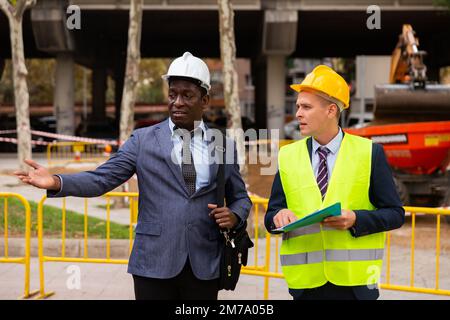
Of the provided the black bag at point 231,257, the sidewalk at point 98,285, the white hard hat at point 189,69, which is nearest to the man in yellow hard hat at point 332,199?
the black bag at point 231,257

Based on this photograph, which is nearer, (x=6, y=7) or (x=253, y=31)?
(x=6, y=7)

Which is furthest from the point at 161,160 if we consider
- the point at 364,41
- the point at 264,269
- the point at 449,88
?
the point at 364,41

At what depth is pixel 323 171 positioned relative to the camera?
3.41 metres

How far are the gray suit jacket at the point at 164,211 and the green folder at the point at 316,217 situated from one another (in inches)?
19.6

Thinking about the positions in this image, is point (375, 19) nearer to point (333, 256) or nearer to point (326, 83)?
point (326, 83)

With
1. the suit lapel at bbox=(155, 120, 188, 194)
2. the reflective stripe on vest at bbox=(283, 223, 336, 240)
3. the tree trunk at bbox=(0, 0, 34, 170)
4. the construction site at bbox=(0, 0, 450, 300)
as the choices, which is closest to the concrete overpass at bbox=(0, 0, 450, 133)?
the construction site at bbox=(0, 0, 450, 300)

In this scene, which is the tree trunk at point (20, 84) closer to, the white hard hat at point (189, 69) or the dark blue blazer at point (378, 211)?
the white hard hat at point (189, 69)

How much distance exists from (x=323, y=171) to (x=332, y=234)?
32 cm

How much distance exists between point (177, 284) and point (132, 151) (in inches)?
A: 29.0

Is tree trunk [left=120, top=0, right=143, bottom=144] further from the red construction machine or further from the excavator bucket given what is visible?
the excavator bucket

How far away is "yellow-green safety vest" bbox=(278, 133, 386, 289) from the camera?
334cm

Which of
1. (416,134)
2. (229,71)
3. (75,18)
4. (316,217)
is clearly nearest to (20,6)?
(75,18)

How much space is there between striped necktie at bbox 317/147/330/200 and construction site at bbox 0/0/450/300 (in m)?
0.35

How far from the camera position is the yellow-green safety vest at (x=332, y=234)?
10.9 ft
